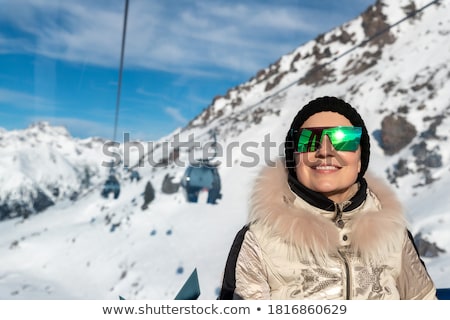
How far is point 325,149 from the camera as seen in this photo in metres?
1.71

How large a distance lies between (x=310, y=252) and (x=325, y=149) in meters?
0.39

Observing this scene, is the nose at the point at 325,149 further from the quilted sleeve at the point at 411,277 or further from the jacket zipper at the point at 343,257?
the quilted sleeve at the point at 411,277

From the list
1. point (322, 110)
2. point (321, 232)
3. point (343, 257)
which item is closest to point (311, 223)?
point (321, 232)

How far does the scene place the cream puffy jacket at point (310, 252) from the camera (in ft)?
5.49

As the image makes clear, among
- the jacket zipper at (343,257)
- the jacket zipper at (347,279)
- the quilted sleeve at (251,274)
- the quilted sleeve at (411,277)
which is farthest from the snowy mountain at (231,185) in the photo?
the quilted sleeve at (251,274)

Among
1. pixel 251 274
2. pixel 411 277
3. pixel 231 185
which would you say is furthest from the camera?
pixel 231 185

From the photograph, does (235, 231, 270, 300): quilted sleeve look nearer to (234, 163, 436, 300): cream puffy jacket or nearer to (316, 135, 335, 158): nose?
(234, 163, 436, 300): cream puffy jacket

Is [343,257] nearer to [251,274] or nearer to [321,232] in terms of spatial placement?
[321,232]

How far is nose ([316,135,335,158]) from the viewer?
171 centimetres

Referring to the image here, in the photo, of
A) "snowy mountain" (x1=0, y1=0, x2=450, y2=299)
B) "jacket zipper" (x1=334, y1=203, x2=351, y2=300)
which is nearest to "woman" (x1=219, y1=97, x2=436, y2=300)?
"jacket zipper" (x1=334, y1=203, x2=351, y2=300)

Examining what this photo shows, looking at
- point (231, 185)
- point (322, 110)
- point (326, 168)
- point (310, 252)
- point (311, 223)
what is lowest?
point (310, 252)

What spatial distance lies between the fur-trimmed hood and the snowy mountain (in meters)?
5.46

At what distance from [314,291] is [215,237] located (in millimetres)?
16033
